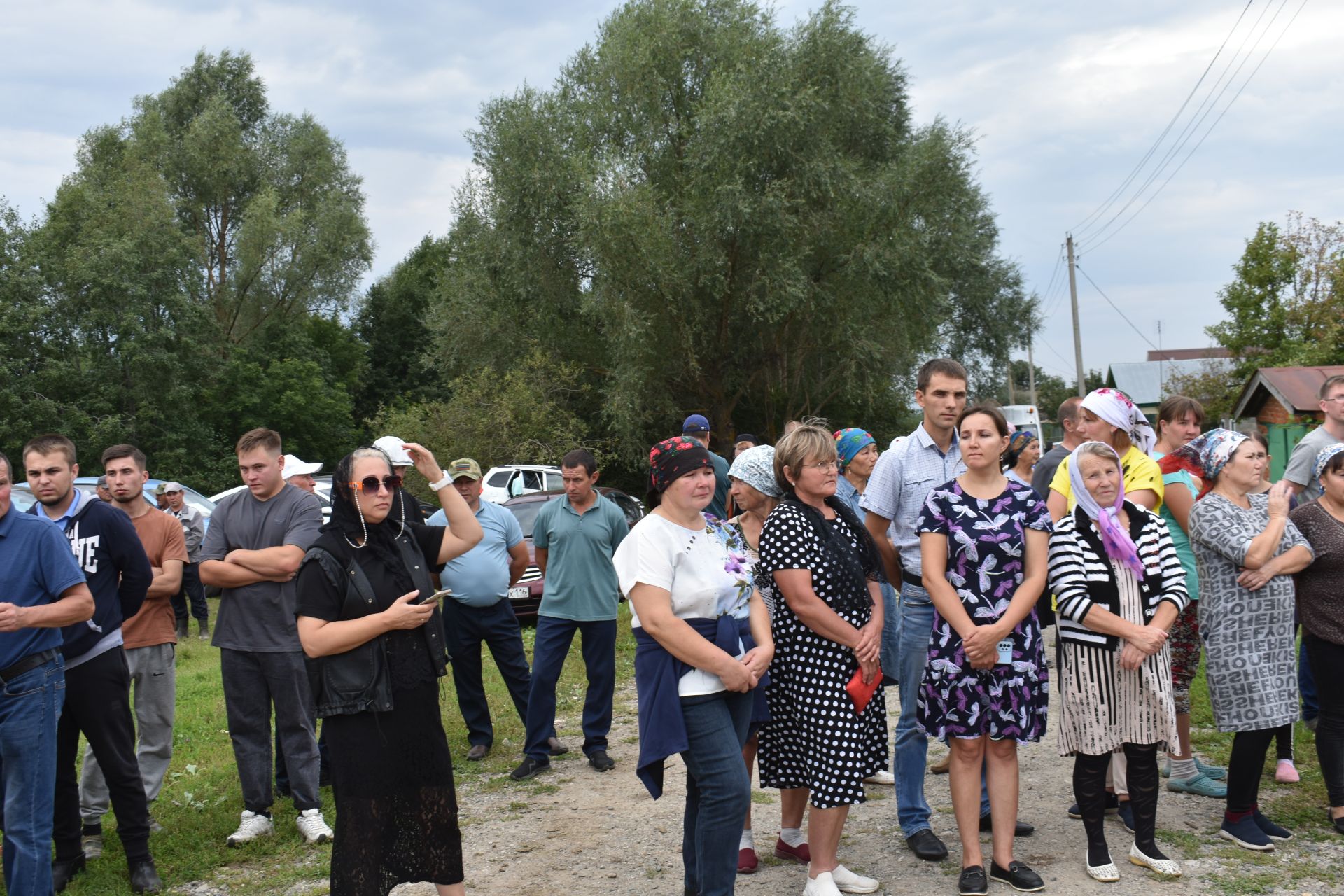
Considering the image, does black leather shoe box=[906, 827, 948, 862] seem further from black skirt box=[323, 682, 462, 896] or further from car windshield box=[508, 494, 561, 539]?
car windshield box=[508, 494, 561, 539]

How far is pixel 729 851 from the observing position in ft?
12.6

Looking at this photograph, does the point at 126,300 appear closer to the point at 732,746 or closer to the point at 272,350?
the point at 272,350

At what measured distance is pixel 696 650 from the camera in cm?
378

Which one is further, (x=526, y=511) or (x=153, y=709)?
(x=526, y=511)

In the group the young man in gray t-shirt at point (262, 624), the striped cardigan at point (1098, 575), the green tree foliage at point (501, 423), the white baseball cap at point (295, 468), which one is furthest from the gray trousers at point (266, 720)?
the green tree foliage at point (501, 423)

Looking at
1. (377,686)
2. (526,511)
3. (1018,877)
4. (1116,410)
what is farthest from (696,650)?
(526,511)

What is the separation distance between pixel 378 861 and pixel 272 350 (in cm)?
3592

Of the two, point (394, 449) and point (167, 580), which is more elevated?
point (394, 449)

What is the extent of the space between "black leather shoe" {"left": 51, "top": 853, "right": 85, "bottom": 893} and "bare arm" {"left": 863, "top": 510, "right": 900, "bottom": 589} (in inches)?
161

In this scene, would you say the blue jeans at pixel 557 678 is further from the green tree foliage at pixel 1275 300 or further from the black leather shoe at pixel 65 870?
the green tree foliage at pixel 1275 300

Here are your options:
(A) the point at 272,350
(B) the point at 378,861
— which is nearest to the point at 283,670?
(B) the point at 378,861

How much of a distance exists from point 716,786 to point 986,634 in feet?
4.16

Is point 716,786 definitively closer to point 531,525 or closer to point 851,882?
point 851,882

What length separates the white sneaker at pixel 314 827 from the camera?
5.40 m
